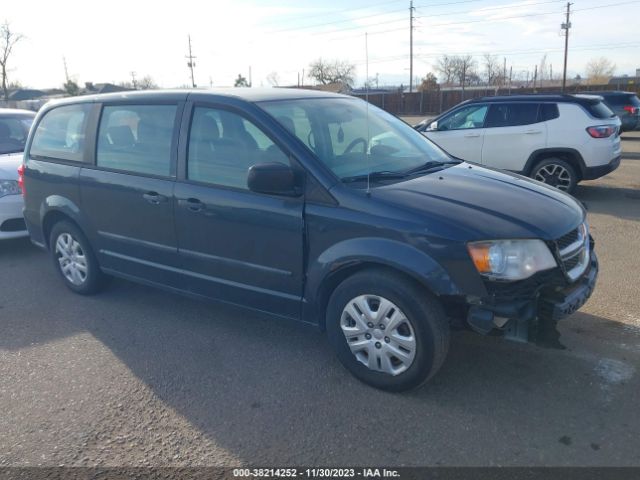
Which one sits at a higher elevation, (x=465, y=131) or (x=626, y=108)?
(x=626, y=108)

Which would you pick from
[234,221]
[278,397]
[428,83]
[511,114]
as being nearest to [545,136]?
[511,114]

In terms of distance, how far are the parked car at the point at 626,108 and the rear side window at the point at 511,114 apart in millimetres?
11934

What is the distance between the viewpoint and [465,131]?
979 cm

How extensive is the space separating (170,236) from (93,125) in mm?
1387

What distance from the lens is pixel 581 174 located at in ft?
28.7

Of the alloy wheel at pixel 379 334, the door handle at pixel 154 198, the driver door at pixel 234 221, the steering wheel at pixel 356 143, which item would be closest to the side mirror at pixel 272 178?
the driver door at pixel 234 221

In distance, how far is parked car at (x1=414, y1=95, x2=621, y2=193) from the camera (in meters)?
8.62

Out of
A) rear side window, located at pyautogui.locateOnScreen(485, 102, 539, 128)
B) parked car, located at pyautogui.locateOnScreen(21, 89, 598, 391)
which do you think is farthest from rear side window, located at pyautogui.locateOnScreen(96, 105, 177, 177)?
rear side window, located at pyautogui.locateOnScreen(485, 102, 539, 128)

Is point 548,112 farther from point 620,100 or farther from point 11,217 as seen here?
point 620,100

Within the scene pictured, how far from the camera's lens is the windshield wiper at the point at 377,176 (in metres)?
3.55

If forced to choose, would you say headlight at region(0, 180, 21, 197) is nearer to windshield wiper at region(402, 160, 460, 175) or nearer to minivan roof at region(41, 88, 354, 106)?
minivan roof at region(41, 88, 354, 106)

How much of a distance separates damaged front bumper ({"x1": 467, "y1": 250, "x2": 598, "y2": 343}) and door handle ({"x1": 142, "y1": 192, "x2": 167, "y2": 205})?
2395mm

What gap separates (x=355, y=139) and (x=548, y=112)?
6.16 metres

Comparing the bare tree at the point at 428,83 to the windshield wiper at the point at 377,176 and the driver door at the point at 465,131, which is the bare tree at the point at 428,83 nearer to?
the driver door at the point at 465,131
